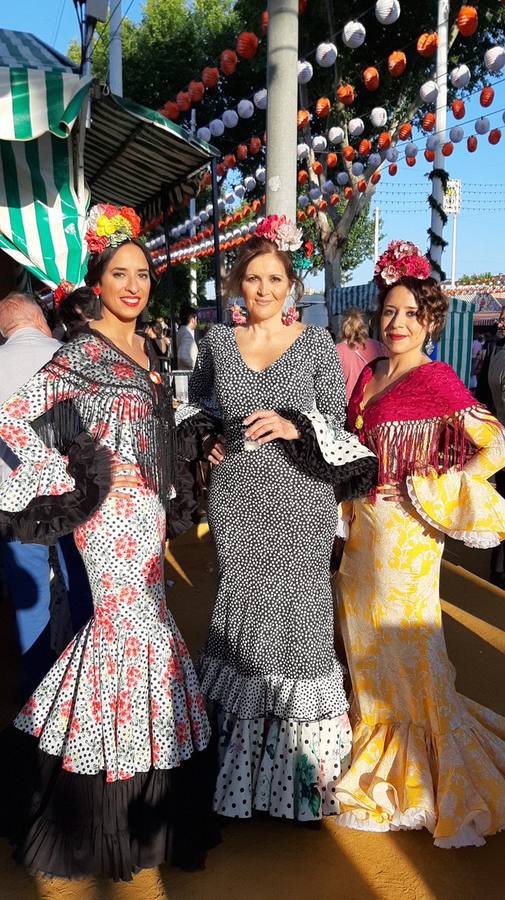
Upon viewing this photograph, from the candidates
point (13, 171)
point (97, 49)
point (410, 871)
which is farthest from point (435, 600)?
point (97, 49)

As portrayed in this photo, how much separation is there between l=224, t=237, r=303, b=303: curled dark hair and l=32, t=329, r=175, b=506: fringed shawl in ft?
1.82

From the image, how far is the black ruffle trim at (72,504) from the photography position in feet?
6.88

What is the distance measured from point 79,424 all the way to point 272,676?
1.17 metres

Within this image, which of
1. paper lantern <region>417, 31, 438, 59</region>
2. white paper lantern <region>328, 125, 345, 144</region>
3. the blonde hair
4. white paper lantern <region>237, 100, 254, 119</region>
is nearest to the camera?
the blonde hair

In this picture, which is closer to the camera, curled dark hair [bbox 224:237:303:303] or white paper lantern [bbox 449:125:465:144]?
curled dark hair [bbox 224:237:303:303]

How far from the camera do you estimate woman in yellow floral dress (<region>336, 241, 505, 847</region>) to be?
7.93ft

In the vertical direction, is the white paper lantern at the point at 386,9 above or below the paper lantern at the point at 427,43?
below

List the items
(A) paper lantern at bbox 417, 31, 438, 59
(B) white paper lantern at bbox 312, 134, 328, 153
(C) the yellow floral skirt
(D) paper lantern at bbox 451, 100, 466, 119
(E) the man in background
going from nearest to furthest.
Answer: (C) the yellow floral skirt
(E) the man in background
(A) paper lantern at bbox 417, 31, 438, 59
(D) paper lantern at bbox 451, 100, 466, 119
(B) white paper lantern at bbox 312, 134, 328, 153

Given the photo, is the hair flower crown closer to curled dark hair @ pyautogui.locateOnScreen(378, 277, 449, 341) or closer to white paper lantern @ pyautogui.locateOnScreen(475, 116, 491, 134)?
curled dark hair @ pyautogui.locateOnScreen(378, 277, 449, 341)

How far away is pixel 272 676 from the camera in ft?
8.04

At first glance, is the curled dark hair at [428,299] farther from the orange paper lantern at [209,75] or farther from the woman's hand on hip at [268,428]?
the orange paper lantern at [209,75]

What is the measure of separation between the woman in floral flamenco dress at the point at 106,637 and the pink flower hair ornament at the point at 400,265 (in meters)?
0.98

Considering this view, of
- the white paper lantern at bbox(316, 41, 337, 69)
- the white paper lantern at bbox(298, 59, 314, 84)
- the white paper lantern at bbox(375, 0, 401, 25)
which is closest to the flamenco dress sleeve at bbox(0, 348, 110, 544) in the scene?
the white paper lantern at bbox(375, 0, 401, 25)

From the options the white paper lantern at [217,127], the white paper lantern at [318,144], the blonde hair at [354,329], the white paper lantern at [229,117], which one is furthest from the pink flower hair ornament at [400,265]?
the white paper lantern at [318,144]
